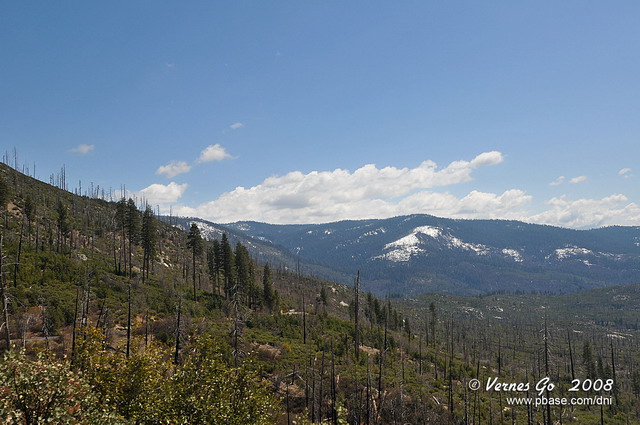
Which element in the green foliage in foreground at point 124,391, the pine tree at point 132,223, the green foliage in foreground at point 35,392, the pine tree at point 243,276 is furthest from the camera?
the pine tree at point 243,276

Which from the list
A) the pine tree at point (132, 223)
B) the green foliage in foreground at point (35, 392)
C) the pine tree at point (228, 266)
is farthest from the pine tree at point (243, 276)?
the green foliage in foreground at point (35, 392)

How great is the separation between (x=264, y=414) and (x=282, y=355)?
44.5 metres

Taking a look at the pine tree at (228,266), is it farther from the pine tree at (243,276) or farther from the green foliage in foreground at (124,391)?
the green foliage in foreground at (124,391)

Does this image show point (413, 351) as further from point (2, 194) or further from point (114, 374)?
→ point (2, 194)

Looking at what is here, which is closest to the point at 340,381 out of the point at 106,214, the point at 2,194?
the point at 2,194

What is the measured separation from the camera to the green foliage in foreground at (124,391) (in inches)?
549

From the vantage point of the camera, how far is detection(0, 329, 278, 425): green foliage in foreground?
1394 centimetres

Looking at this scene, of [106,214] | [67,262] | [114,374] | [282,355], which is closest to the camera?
[114,374]

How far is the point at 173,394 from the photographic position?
20.6 m

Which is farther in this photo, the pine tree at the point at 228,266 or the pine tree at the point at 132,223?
the pine tree at the point at 228,266

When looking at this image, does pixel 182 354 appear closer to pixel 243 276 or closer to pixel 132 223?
pixel 243 276

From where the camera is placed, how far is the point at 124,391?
2258 cm

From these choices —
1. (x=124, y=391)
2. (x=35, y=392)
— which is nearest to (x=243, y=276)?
(x=124, y=391)

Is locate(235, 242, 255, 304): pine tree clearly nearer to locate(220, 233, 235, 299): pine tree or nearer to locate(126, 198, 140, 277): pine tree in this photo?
locate(220, 233, 235, 299): pine tree
